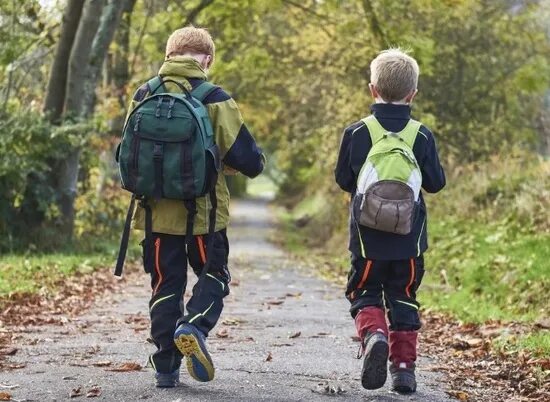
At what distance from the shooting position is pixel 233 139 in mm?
5680

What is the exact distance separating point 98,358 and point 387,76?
9.17ft

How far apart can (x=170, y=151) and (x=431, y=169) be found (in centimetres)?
157

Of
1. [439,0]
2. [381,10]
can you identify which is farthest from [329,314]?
[381,10]

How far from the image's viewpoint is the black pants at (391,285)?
229 inches

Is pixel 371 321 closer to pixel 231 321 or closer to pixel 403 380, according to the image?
pixel 403 380

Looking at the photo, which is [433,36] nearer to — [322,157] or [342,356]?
[322,157]

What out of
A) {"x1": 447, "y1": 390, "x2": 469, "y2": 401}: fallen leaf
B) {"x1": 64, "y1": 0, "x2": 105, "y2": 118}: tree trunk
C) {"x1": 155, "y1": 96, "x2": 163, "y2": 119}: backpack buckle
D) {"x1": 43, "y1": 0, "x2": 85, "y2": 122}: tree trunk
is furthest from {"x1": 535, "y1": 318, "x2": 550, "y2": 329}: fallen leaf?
{"x1": 43, "y1": 0, "x2": 85, "y2": 122}: tree trunk

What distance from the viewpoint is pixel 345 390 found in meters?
5.76

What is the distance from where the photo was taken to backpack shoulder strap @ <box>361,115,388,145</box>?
19.1 ft

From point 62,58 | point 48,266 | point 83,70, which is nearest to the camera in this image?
point 48,266

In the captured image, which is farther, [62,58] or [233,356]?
[62,58]

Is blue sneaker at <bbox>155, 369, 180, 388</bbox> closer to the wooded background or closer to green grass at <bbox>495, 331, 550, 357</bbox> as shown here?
green grass at <bbox>495, 331, 550, 357</bbox>

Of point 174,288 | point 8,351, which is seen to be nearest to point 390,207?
point 174,288

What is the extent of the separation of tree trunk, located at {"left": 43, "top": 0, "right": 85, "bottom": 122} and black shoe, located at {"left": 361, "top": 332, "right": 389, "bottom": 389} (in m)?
13.7
